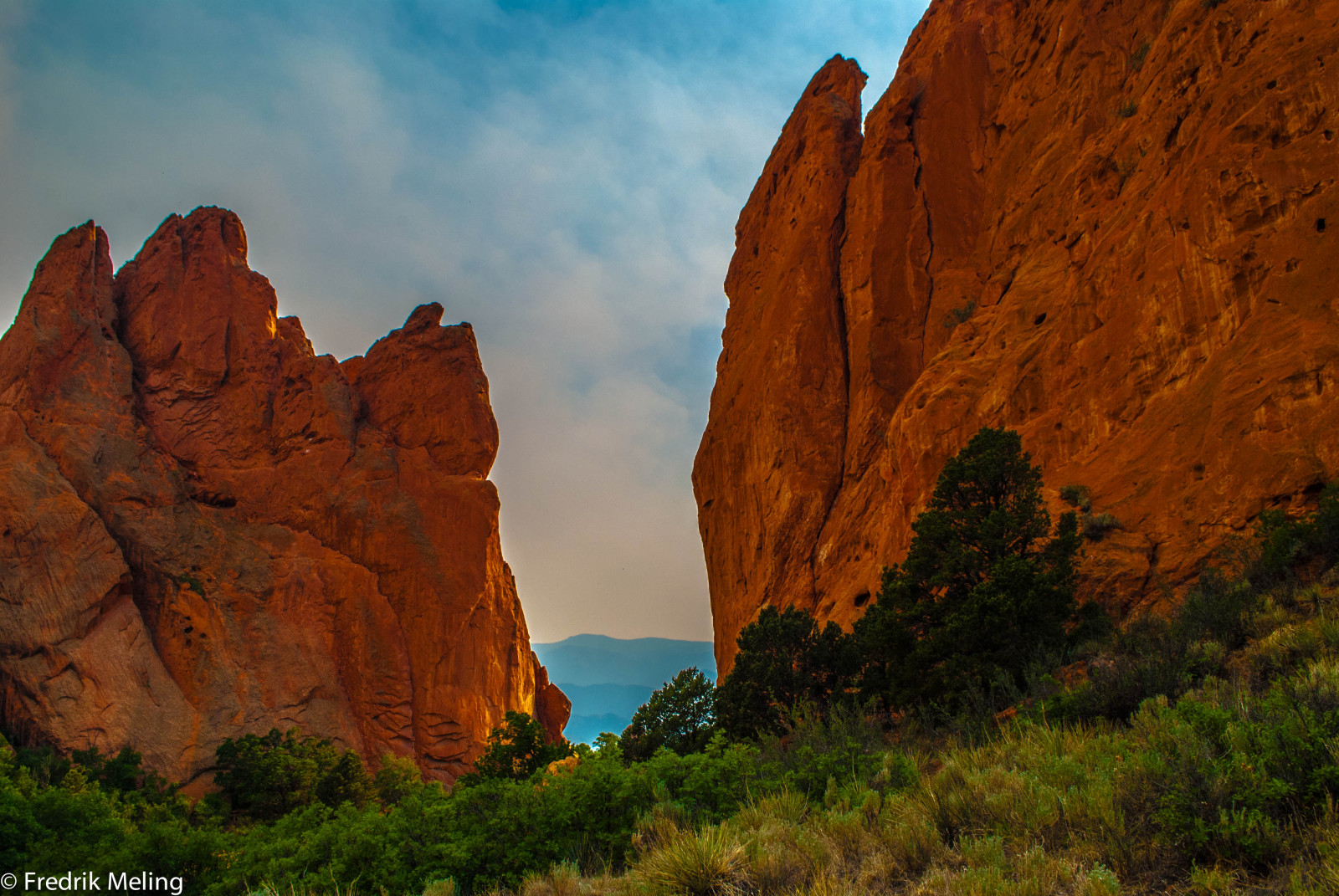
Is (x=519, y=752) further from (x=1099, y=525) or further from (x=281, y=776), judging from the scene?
(x=1099, y=525)

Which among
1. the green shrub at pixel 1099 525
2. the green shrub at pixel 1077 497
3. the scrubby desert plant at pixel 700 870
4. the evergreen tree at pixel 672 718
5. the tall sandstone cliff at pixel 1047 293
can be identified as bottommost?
the scrubby desert plant at pixel 700 870

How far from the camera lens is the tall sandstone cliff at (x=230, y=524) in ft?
119

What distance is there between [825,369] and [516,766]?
804 inches

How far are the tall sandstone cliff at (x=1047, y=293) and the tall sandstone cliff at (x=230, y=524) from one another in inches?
875

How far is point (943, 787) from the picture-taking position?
6746mm

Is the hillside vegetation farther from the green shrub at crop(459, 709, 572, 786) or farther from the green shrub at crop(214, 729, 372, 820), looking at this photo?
the green shrub at crop(214, 729, 372, 820)

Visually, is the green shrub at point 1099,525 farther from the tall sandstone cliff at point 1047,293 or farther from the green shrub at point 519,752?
the green shrub at point 519,752

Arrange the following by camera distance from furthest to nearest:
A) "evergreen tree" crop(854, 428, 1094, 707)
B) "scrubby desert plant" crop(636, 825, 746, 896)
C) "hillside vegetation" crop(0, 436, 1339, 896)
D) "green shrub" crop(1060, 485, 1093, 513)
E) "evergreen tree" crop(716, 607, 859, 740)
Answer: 1. "evergreen tree" crop(716, 607, 859, 740)
2. "green shrub" crop(1060, 485, 1093, 513)
3. "evergreen tree" crop(854, 428, 1094, 707)
4. "scrubby desert plant" crop(636, 825, 746, 896)
5. "hillside vegetation" crop(0, 436, 1339, 896)

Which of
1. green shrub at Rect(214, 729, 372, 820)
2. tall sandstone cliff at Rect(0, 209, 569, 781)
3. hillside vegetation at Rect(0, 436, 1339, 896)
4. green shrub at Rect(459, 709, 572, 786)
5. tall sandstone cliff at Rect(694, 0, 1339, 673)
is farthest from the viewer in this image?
tall sandstone cliff at Rect(0, 209, 569, 781)

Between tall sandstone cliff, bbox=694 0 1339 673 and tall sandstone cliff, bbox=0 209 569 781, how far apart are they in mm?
22215

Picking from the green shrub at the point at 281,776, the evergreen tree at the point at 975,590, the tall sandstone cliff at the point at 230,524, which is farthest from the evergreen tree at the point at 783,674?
the tall sandstone cliff at the point at 230,524

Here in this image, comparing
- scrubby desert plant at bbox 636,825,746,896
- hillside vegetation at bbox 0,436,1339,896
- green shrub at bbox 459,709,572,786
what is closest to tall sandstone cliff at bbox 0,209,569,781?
green shrub at bbox 459,709,572,786

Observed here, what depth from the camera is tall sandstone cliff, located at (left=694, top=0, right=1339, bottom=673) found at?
14.2 m

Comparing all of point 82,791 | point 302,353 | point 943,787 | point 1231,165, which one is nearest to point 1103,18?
point 1231,165
